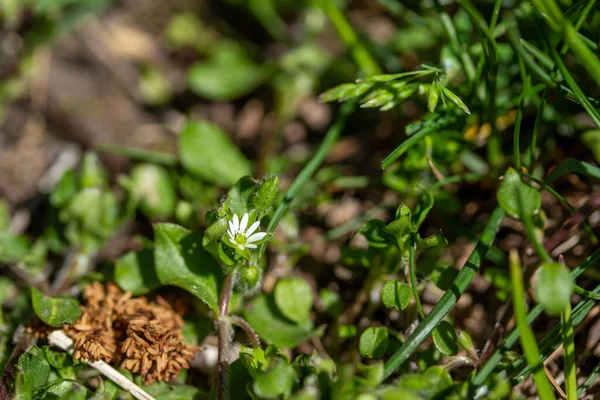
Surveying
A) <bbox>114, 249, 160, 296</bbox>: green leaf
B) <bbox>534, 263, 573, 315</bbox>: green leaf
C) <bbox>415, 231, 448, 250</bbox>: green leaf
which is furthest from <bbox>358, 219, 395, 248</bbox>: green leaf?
<bbox>114, 249, 160, 296</bbox>: green leaf

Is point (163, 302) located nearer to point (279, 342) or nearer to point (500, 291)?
point (279, 342)

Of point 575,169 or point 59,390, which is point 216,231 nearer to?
point 59,390

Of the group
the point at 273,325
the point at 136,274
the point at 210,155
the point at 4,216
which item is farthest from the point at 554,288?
the point at 4,216

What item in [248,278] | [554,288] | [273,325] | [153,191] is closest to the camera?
[554,288]

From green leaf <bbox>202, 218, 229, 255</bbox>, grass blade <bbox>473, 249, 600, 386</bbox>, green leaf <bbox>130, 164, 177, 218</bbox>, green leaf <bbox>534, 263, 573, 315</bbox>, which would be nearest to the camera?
green leaf <bbox>534, 263, 573, 315</bbox>

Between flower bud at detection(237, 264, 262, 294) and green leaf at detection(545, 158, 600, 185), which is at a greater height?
green leaf at detection(545, 158, 600, 185)

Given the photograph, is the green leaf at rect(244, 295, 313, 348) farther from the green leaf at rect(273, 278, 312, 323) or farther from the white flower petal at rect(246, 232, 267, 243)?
the white flower petal at rect(246, 232, 267, 243)

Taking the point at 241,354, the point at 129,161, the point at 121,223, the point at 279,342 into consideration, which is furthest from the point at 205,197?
the point at 241,354
